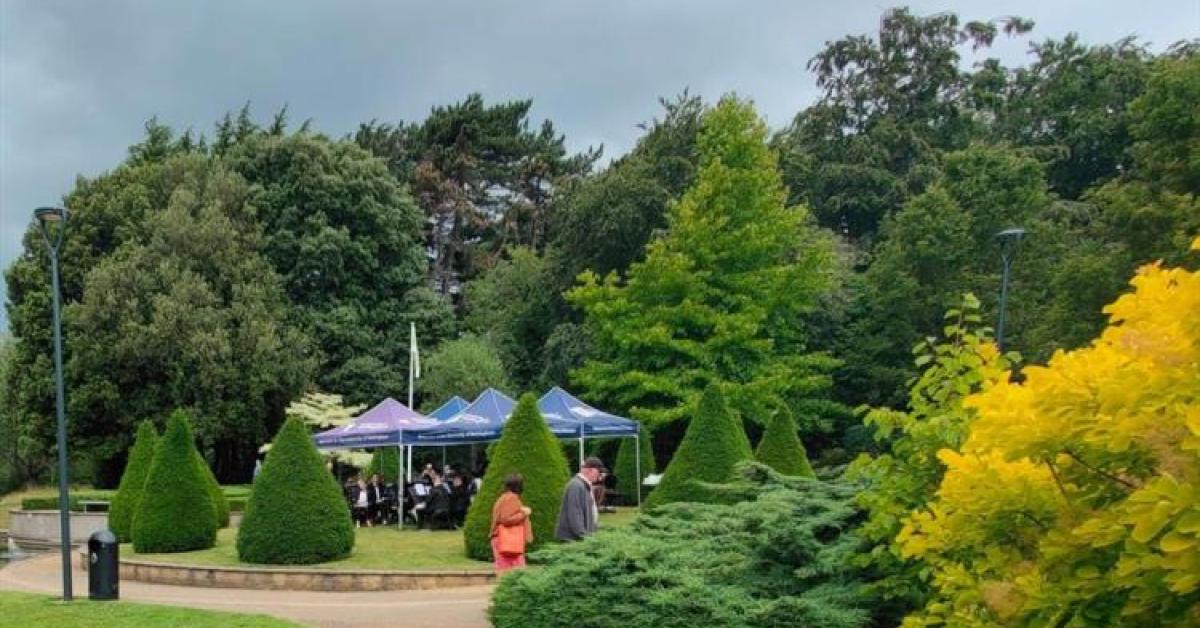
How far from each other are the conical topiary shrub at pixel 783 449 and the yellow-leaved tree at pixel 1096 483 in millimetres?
13225

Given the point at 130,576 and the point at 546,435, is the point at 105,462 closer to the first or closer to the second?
the point at 130,576

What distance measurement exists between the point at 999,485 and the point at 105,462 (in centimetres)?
4333

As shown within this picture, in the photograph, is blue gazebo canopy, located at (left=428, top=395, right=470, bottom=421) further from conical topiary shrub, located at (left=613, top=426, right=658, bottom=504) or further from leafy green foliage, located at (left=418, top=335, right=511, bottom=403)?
leafy green foliage, located at (left=418, top=335, right=511, bottom=403)

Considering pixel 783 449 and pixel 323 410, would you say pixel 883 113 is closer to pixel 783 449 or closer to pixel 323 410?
pixel 323 410

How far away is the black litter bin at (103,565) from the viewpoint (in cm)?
1324

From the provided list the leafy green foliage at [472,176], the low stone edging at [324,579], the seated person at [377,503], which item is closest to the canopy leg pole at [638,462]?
the seated person at [377,503]

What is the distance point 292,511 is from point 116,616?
4.51 meters

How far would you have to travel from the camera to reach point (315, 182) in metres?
44.8

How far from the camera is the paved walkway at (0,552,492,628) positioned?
39.7 feet

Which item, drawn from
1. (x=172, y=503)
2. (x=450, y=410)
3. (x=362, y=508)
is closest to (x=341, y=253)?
(x=450, y=410)

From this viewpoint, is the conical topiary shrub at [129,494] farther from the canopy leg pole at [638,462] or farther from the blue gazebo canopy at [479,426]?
the canopy leg pole at [638,462]

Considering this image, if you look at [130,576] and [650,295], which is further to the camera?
[650,295]

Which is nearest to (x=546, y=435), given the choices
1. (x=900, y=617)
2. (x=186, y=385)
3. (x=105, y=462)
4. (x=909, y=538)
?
(x=900, y=617)

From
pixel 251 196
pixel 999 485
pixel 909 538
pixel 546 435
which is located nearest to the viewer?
pixel 999 485
